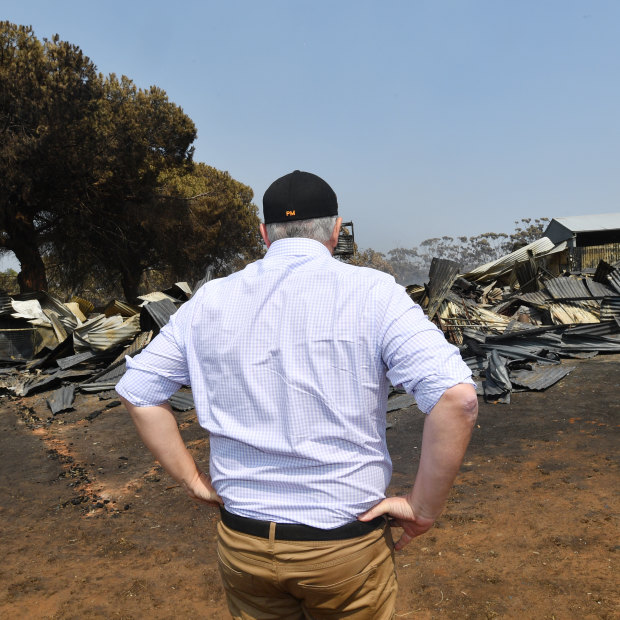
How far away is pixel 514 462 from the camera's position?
608 cm

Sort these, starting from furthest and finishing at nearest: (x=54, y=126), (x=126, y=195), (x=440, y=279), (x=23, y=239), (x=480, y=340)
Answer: (x=126, y=195)
(x=23, y=239)
(x=54, y=126)
(x=440, y=279)
(x=480, y=340)

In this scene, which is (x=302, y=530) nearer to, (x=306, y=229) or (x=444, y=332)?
(x=306, y=229)

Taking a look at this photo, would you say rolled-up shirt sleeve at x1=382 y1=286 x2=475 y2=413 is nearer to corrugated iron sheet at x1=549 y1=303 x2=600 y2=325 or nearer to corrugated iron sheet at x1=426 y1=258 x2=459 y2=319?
corrugated iron sheet at x1=426 y1=258 x2=459 y2=319

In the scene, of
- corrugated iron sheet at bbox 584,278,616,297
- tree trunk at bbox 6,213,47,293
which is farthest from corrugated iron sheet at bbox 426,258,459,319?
tree trunk at bbox 6,213,47,293

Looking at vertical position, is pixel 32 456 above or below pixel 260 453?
below

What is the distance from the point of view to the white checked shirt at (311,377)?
148cm

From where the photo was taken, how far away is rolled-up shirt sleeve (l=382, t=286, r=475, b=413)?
144 cm

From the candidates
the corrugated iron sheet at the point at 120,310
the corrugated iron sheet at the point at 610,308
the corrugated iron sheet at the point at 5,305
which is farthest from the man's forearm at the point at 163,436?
the corrugated iron sheet at the point at 610,308

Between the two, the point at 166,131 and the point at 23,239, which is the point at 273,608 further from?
the point at 166,131

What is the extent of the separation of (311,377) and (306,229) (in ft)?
1.62

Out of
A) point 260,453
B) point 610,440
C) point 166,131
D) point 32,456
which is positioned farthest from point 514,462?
point 166,131

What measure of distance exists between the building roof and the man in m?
33.3

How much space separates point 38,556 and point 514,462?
494cm

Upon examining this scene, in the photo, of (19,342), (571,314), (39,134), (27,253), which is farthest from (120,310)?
(571,314)
